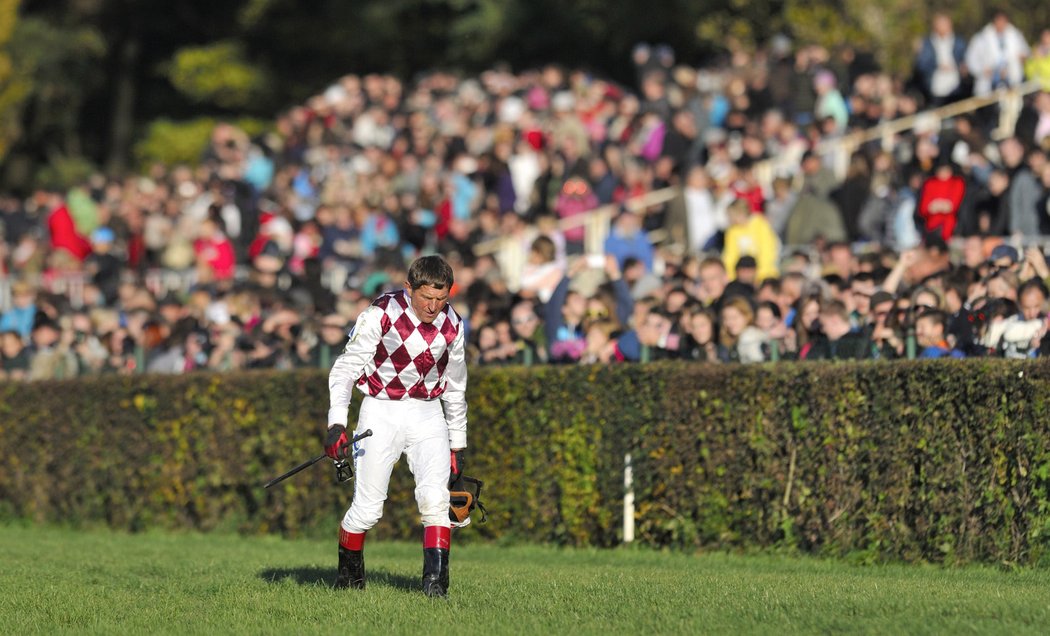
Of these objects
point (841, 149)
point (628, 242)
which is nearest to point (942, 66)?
point (841, 149)

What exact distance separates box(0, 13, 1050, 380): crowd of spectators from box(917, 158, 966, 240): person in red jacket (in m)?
0.03

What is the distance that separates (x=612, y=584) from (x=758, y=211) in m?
8.27

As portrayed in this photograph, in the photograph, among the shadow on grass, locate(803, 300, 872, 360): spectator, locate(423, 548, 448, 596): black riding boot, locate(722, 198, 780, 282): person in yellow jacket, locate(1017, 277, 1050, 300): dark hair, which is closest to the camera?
locate(423, 548, 448, 596): black riding boot

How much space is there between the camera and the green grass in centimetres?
873

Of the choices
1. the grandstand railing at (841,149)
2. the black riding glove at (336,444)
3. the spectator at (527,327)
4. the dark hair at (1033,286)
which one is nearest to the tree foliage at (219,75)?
the grandstand railing at (841,149)

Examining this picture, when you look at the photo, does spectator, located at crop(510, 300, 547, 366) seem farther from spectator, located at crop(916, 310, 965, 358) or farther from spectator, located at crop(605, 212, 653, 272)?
spectator, located at crop(916, 310, 965, 358)

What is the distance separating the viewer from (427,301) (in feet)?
31.8

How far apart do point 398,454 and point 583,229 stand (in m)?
9.18

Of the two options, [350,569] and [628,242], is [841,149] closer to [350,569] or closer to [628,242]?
[628,242]

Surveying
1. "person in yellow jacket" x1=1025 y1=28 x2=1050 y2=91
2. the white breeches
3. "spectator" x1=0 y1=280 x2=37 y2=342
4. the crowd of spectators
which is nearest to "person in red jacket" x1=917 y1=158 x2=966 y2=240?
the crowd of spectators

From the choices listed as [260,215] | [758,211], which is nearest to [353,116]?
[260,215]

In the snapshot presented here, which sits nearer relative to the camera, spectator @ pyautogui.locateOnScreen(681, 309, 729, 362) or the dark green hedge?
the dark green hedge

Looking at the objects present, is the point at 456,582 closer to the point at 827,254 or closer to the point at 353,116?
the point at 827,254

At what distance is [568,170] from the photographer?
20469 mm
